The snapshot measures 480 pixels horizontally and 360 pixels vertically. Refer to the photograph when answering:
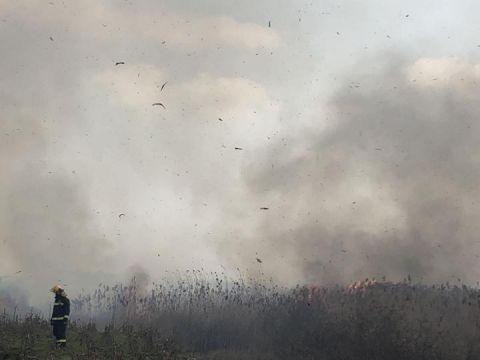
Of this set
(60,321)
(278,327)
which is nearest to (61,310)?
(60,321)

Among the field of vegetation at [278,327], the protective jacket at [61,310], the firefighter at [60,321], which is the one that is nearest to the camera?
the firefighter at [60,321]

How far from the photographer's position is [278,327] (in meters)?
23.0

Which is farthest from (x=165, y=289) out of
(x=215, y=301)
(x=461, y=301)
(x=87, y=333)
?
(x=461, y=301)

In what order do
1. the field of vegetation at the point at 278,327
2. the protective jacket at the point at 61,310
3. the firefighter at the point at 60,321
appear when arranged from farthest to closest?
the field of vegetation at the point at 278,327 < the protective jacket at the point at 61,310 < the firefighter at the point at 60,321

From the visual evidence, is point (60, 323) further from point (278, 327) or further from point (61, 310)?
point (278, 327)

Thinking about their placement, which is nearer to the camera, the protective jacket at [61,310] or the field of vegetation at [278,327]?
the protective jacket at [61,310]

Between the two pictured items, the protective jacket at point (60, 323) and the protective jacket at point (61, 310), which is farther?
the protective jacket at point (61, 310)

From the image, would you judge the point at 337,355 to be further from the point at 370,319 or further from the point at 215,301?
the point at 215,301

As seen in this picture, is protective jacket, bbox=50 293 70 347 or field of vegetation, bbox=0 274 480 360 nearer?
protective jacket, bbox=50 293 70 347

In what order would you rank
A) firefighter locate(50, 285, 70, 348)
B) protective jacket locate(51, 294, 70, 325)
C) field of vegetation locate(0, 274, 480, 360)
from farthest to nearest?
field of vegetation locate(0, 274, 480, 360) → protective jacket locate(51, 294, 70, 325) → firefighter locate(50, 285, 70, 348)

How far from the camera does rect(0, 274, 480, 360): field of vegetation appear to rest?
17.4 metres

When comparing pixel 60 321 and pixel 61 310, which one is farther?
pixel 61 310

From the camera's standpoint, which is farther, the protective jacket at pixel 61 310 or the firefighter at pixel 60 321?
the protective jacket at pixel 61 310

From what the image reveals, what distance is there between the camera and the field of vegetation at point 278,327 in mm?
17391
